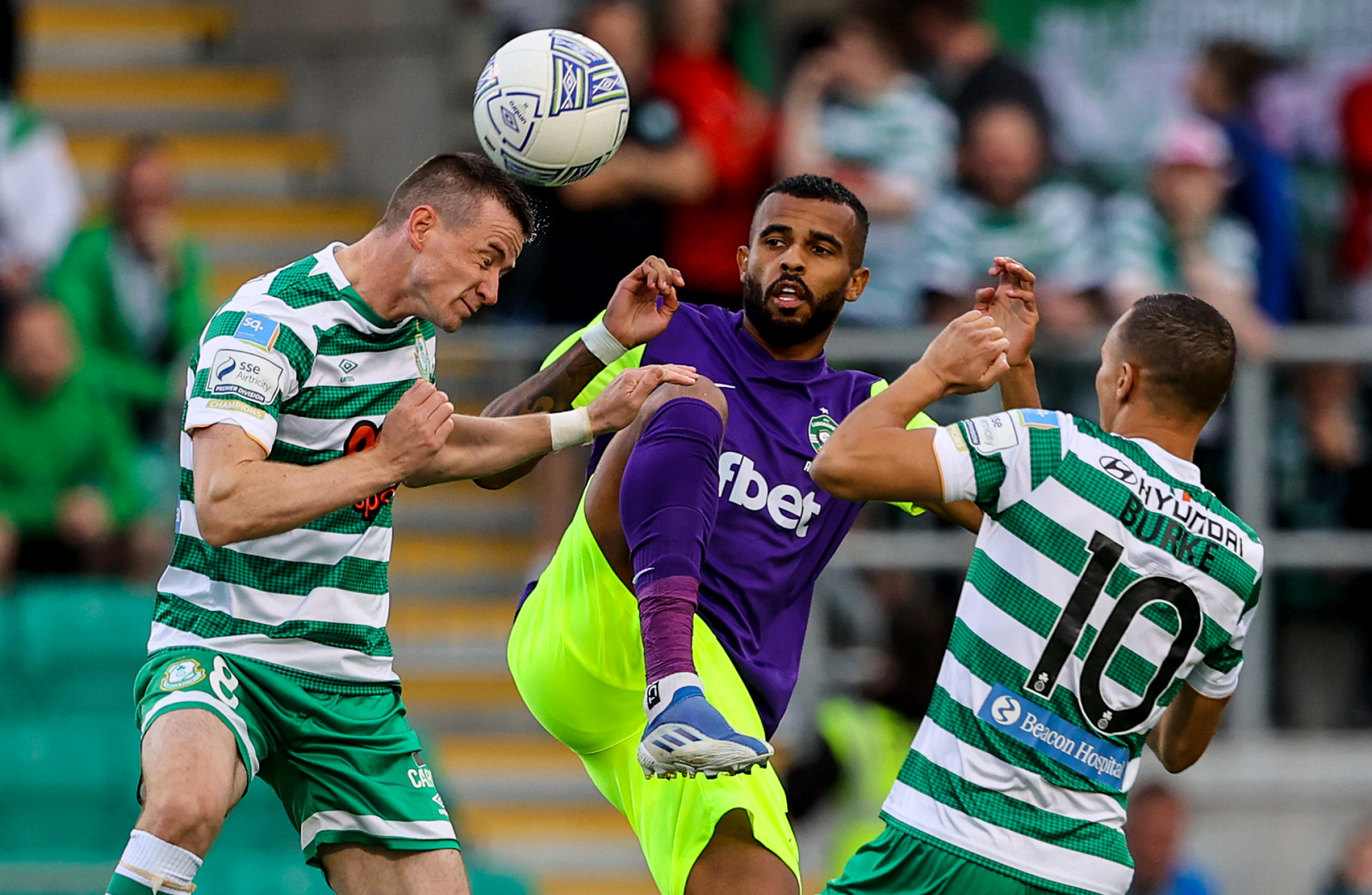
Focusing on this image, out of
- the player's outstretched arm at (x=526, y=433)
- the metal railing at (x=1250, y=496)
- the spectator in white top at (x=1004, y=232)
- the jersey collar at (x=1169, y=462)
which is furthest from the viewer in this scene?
the spectator in white top at (x=1004, y=232)

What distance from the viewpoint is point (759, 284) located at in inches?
225

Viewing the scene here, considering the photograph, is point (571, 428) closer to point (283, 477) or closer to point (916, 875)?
point (283, 477)

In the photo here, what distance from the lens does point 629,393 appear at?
5.55 m

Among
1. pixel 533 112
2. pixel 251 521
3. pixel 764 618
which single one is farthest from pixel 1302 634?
pixel 251 521

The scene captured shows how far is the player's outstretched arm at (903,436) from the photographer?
4672 mm

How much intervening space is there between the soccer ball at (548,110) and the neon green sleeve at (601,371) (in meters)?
0.46

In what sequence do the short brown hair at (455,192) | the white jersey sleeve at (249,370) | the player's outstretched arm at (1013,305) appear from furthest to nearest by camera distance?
the short brown hair at (455,192)
the player's outstretched arm at (1013,305)
the white jersey sleeve at (249,370)

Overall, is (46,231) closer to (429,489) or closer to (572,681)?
Result: (429,489)

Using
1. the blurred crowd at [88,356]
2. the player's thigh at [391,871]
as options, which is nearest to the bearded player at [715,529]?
the player's thigh at [391,871]

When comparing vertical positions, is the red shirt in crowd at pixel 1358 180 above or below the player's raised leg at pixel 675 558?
above

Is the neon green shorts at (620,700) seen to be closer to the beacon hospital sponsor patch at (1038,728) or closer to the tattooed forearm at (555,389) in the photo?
the tattooed forearm at (555,389)

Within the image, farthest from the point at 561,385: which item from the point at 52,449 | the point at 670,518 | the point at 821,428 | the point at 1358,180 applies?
the point at 1358,180

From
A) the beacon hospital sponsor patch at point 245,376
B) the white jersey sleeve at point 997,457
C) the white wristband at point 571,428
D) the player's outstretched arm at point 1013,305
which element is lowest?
the white wristband at point 571,428

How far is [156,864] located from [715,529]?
170 cm
